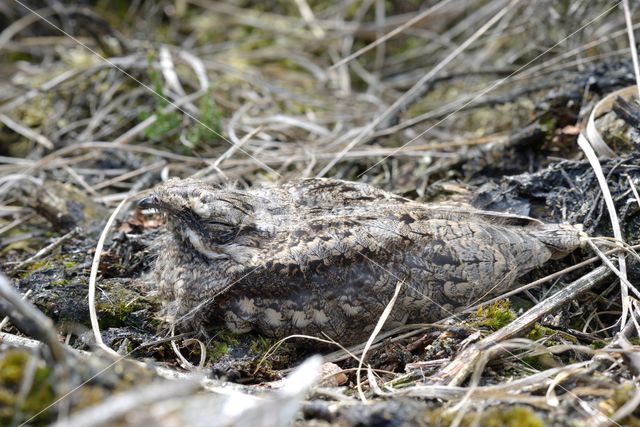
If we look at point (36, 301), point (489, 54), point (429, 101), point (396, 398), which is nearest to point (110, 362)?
point (396, 398)

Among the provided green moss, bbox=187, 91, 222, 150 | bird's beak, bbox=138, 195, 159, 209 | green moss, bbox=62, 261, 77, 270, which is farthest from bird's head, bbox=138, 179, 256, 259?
green moss, bbox=187, 91, 222, 150

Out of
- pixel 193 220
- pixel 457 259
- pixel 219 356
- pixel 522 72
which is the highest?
pixel 522 72

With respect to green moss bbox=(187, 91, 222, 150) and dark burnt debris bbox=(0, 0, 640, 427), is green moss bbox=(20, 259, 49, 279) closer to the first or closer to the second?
dark burnt debris bbox=(0, 0, 640, 427)

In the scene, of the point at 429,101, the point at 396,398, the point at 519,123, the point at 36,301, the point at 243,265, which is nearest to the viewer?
the point at 396,398

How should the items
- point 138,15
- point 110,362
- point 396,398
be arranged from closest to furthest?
1. point 110,362
2. point 396,398
3. point 138,15

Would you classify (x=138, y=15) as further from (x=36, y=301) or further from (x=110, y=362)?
(x=110, y=362)

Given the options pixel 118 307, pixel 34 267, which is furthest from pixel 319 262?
pixel 34 267

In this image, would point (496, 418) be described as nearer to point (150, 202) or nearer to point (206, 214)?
point (206, 214)
